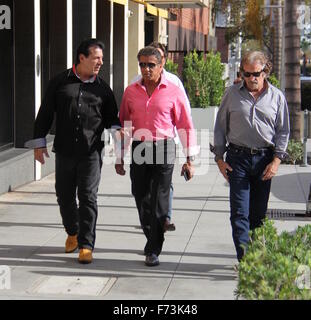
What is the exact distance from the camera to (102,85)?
24.8 feet

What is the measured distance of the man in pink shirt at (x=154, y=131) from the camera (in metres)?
7.32

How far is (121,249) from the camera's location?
26.6 feet

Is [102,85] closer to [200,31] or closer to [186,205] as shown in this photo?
[186,205]

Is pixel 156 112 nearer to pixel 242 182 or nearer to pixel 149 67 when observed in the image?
pixel 149 67

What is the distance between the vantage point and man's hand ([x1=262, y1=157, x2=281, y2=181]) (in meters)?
6.86

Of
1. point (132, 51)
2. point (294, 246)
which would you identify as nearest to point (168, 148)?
point (294, 246)

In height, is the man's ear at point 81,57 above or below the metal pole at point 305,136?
above

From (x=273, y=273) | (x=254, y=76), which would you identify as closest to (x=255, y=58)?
(x=254, y=76)

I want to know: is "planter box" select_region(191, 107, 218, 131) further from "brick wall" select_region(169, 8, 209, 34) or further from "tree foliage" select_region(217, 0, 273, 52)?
"tree foliage" select_region(217, 0, 273, 52)

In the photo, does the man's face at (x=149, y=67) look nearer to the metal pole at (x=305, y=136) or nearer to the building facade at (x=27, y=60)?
the building facade at (x=27, y=60)

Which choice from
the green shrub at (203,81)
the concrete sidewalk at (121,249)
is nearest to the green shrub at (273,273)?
the concrete sidewalk at (121,249)

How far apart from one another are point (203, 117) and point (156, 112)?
620 inches

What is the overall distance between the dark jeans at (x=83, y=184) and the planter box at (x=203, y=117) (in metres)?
15.3
